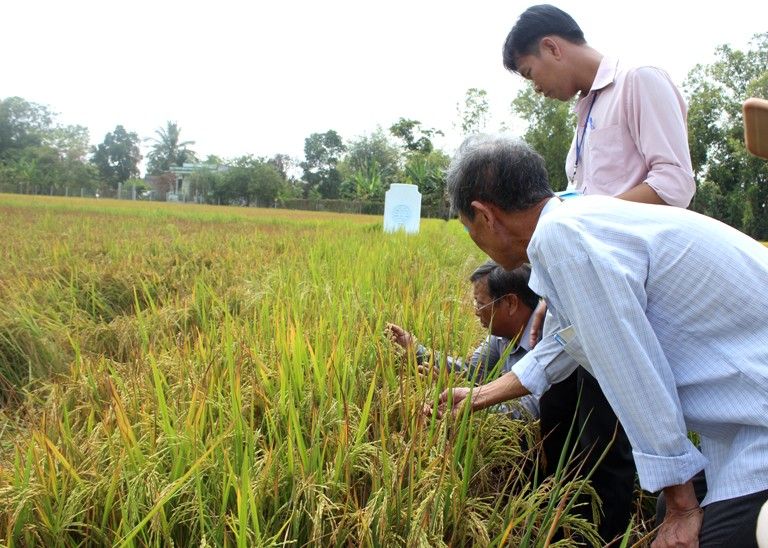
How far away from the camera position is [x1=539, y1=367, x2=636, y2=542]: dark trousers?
4.69 ft

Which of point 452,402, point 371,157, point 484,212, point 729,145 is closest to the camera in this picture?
point 484,212

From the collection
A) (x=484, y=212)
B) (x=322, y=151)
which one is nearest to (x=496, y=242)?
(x=484, y=212)

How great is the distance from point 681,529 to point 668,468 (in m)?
0.11

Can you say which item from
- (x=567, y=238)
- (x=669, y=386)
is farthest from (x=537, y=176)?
(x=669, y=386)

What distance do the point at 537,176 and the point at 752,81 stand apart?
106 ft

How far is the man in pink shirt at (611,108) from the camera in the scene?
5.82 ft

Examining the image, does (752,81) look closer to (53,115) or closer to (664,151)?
(664,151)

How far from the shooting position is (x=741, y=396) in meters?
0.94

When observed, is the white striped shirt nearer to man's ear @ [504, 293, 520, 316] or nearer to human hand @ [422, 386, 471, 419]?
human hand @ [422, 386, 471, 419]

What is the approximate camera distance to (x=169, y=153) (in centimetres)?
6250

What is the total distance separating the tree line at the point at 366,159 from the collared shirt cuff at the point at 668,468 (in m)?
9.35

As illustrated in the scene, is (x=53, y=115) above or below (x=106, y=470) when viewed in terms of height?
above

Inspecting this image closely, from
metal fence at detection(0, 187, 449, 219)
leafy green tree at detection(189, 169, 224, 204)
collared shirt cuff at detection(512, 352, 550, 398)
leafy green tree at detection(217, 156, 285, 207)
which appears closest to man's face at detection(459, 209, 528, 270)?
collared shirt cuff at detection(512, 352, 550, 398)

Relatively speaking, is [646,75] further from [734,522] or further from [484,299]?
[734,522]
